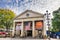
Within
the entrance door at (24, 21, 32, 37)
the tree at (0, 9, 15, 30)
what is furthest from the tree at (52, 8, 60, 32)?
the tree at (0, 9, 15, 30)

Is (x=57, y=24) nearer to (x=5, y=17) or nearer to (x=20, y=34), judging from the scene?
(x=20, y=34)

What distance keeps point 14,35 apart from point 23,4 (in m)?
0.40

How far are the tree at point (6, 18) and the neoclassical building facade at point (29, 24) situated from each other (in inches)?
2.8

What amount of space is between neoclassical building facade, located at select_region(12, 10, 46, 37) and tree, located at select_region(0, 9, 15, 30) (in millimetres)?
71

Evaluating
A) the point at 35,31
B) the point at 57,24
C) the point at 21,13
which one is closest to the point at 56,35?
the point at 57,24

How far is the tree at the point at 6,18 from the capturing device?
204 centimetres

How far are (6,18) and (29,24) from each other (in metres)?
0.34

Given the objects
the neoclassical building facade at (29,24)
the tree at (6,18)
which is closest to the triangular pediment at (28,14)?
the neoclassical building facade at (29,24)

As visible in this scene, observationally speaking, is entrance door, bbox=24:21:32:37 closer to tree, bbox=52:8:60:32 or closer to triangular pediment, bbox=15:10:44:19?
triangular pediment, bbox=15:10:44:19

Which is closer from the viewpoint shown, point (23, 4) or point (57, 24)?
point (57, 24)

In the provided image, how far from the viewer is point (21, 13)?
1993 mm

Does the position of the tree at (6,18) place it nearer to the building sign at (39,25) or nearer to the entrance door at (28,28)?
the entrance door at (28,28)

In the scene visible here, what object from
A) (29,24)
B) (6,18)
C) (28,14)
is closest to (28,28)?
(29,24)

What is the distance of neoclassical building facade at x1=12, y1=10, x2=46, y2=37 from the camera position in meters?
1.87
